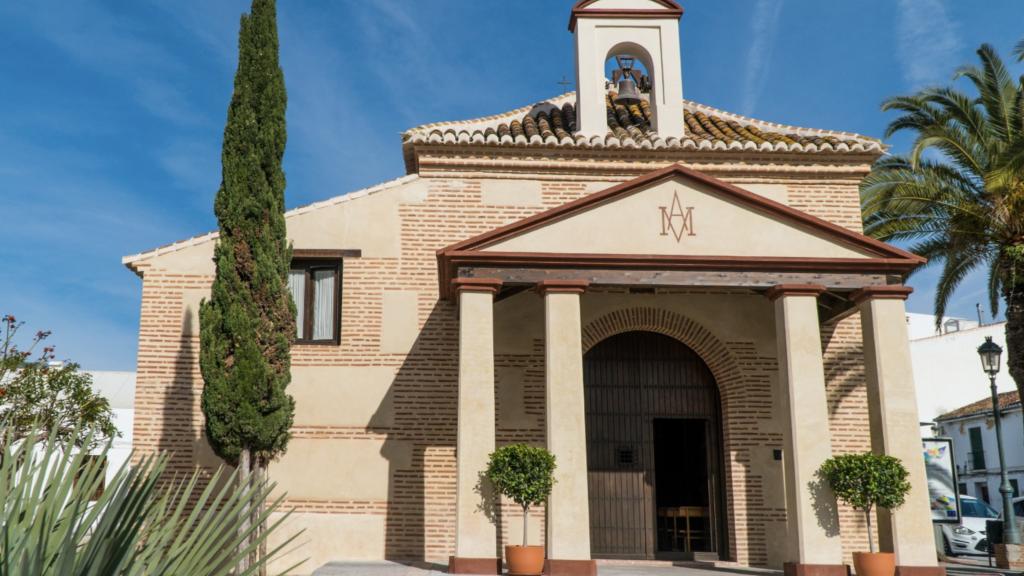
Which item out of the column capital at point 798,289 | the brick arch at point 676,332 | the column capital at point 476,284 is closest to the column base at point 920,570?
the column capital at point 798,289

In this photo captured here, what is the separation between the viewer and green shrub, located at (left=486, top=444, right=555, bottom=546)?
10.2 m

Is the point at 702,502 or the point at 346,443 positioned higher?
the point at 346,443

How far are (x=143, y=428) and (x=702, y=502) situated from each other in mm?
8454

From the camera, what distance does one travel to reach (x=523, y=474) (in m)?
Result: 10.3

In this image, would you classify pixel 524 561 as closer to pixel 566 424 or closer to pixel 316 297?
pixel 566 424

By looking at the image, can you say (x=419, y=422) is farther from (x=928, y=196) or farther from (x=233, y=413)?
(x=928, y=196)

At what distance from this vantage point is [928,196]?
1473cm

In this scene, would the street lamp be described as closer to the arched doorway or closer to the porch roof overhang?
the arched doorway

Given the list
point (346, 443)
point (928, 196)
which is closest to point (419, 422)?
point (346, 443)

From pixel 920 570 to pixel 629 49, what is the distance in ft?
30.2

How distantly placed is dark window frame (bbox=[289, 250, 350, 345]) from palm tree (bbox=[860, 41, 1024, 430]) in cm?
911

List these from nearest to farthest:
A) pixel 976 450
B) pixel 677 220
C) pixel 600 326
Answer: pixel 677 220, pixel 600 326, pixel 976 450

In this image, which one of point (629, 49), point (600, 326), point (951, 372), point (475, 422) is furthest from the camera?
point (951, 372)

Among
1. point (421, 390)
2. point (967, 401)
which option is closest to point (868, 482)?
point (421, 390)
